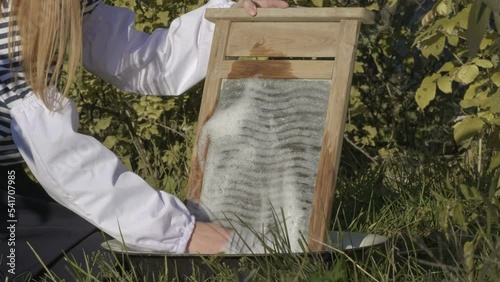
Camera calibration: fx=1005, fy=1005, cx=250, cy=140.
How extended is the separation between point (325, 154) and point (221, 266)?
47 cm

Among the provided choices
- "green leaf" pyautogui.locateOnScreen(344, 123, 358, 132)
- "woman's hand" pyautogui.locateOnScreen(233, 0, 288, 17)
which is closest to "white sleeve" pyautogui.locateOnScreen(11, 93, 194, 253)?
"woman's hand" pyautogui.locateOnScreen(233, 0, 288, 17)

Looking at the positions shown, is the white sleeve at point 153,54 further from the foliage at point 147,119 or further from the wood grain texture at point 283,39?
the foliage at point 147,119

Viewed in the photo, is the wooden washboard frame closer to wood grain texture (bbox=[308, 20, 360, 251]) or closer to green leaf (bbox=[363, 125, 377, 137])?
wood grain texture (bbox=[308, 20, 360, 251])

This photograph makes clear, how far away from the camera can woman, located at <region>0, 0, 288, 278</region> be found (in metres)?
2.84

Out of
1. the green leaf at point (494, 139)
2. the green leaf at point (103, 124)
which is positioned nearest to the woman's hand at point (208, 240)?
the green leaf at point (494, 139)

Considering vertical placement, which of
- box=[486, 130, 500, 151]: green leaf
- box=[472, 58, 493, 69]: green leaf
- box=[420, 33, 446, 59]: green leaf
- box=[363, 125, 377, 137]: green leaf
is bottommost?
box=[363, 125, 377, 137]: green leaf

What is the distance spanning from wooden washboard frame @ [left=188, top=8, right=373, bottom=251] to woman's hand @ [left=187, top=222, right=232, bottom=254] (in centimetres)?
25

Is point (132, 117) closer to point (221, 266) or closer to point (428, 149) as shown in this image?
point (428, 149)

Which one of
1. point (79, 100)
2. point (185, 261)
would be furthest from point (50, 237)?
point (79, 100)

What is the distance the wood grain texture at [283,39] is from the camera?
3059 millimetres

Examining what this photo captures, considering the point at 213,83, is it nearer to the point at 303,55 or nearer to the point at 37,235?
the point at 303,55

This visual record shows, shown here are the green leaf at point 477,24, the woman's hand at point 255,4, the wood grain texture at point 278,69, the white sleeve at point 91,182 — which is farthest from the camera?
the woman's hand at point 255,4

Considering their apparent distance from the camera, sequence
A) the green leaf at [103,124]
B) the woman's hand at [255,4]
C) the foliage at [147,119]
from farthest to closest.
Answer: the green leaf at [103,124], the foliage at [147,119], the woman's hand at [255,4]

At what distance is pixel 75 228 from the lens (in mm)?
3090
